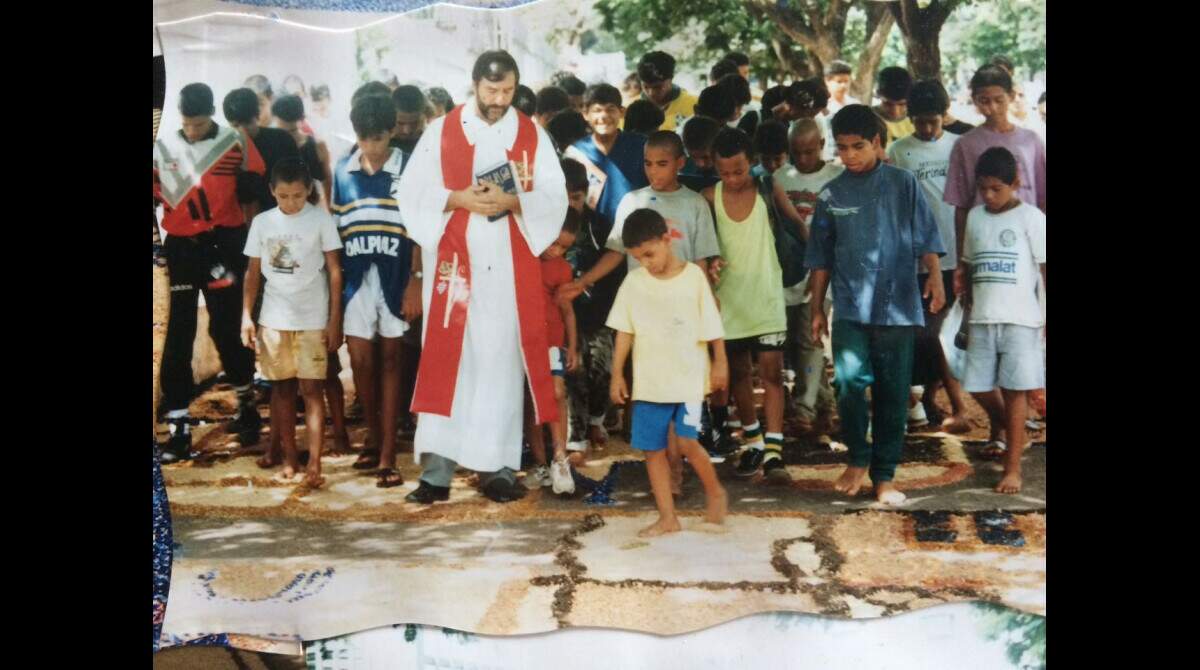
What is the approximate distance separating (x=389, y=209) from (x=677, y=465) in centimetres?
132

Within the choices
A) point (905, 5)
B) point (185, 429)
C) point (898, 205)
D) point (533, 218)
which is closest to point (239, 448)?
point (185, 429)

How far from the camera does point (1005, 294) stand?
13.6 ft

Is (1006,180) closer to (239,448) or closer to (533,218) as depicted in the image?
(533,218)

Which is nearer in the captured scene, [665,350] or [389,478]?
[665,350]

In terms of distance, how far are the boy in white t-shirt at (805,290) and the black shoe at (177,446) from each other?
2175 mm

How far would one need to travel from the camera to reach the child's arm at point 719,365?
419 centimetres

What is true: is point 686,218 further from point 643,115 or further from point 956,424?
point 956,424

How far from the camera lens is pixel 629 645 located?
4.16 meters

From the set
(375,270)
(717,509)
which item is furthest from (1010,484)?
(375,270)

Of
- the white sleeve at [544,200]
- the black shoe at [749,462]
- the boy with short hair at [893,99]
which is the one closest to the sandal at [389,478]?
the white sleeve at [544,200]

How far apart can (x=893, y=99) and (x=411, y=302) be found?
5.83ft

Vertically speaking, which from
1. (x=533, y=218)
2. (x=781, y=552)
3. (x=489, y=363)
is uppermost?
(x=533, y=218)

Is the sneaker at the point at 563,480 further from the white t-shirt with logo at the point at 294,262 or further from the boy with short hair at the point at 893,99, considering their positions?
the boy with short hair at the point at 893,99

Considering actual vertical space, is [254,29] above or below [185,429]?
above
